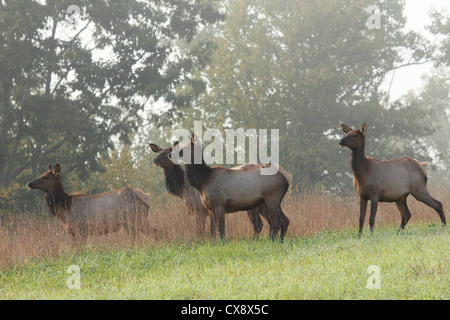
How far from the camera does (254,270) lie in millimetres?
7602

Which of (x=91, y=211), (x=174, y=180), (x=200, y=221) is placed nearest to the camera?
(x=91, y=211)

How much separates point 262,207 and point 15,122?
12.7m

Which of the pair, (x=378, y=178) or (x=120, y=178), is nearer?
(x=378, y=178)

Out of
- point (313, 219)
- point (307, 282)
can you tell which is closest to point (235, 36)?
point (313, 219)

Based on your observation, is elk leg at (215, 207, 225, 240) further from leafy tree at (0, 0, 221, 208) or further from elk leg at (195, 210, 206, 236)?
leafy tree at (0, 0, 221, 208)

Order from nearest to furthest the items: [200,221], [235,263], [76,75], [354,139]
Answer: [235,263] → [354,139] → [200,221] → [76,75]

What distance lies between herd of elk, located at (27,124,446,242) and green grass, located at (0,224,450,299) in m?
0.65

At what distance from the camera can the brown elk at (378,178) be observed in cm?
1049

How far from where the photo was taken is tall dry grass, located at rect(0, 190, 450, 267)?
1001 centimetres

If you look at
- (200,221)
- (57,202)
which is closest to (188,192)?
(200,221)

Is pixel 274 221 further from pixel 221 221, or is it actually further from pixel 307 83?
pixel 307 83

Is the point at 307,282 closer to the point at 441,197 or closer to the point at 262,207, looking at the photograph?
the point at 262,207

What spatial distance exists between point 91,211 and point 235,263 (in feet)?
12.4

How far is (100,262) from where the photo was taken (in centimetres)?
905
